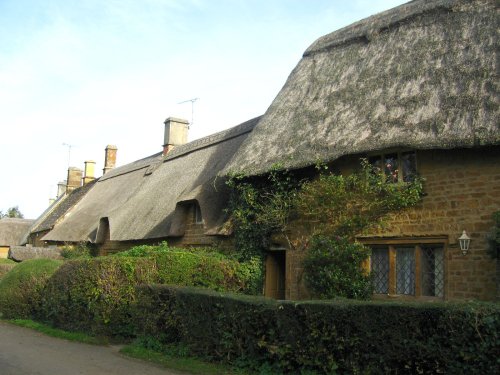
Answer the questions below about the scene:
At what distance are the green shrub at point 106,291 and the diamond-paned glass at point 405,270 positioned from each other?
5.39m

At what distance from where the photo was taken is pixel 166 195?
20.0 m

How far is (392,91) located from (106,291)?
7887 millimetres

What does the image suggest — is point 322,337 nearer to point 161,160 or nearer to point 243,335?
point 243,335

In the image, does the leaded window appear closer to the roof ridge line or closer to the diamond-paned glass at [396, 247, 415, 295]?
the diamond-paned glass at [396, 247, 415, 295]

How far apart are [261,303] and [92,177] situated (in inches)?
1316

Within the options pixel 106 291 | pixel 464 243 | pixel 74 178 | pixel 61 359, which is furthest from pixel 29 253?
pixel 464 243

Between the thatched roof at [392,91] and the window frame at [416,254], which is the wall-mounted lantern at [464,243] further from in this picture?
the thatched roof at [392,91]

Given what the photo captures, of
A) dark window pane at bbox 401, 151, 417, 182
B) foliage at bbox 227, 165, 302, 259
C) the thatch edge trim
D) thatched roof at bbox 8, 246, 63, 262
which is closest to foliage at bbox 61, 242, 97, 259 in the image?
thatched roof at bbox 8, 246, 63, 262

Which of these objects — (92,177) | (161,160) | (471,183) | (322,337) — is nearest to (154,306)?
(322,337)

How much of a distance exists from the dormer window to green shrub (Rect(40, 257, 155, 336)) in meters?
5.61

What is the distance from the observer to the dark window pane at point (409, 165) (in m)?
11.3

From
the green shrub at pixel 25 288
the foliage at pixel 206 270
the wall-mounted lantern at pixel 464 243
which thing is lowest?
the green shrub at pixel 25 288

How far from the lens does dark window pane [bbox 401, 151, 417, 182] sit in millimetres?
11305

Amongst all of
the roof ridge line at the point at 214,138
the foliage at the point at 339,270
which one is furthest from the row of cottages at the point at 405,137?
the roof ridge line at the point at 214,138
